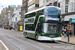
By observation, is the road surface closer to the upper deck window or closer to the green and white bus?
the green and white bus

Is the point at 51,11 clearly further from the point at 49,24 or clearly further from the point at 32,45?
the point at 32,45

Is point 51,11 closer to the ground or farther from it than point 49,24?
farther from it

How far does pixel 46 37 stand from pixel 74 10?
11879mm

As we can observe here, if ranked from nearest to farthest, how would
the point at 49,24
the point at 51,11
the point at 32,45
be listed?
the point at 32,45, the point at 49,24, the point at 51,11

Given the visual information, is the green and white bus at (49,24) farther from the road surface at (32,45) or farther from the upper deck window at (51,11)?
the road surface at (32,45)

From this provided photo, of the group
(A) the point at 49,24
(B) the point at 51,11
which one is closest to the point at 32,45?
(A) the point at 49,24

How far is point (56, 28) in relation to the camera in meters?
17.9

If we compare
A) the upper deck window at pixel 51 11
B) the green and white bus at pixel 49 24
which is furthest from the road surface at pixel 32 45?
the upper deck window at pixel 51 11

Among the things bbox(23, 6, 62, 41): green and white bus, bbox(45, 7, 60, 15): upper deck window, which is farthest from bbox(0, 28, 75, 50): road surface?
bbox(45, 7, 60, 15): upper deck window

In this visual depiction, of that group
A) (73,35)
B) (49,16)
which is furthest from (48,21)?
(73,35)

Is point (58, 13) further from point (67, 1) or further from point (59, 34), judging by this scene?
point (67, 1)

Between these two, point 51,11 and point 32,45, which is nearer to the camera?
point 32,45

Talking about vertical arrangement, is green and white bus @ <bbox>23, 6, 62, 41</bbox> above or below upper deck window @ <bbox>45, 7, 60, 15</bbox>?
below

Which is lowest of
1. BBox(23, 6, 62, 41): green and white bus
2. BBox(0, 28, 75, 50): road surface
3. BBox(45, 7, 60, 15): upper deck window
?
BBox(0, 28, 75, 50): road surface
